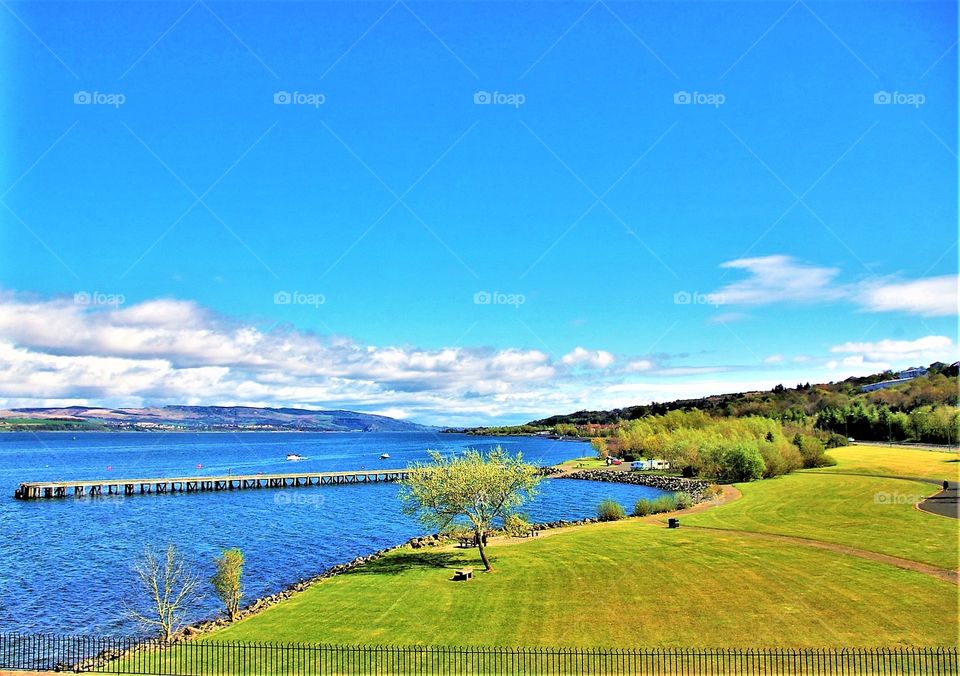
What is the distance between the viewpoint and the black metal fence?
28.5m

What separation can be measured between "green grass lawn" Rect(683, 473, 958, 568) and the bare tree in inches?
1806

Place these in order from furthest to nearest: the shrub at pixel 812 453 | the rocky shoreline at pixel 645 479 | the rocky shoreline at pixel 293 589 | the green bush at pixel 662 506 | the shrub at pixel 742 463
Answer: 1. the shrub at pixel 812 453
2. the rocky shoreline at pixel 645 479
3. the shrub at pixel 742 463
4. the green bush at pixel 662 506
5. the rocky shoreline at pixel 293 589

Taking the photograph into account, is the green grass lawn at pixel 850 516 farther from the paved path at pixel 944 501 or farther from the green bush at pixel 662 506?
the green bush at pixel 662 506

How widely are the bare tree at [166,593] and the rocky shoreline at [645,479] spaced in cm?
6686

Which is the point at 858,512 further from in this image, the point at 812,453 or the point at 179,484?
the point at 179,484

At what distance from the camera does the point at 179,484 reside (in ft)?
442

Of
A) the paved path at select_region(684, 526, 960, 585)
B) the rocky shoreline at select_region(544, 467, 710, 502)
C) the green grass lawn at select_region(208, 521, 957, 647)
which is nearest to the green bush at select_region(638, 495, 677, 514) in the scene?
the rocky shoreline at select_region(544, 467, 710, 502)

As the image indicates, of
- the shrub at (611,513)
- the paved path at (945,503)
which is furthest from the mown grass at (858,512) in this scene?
the shrub at (611,513)

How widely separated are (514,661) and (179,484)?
121172 millimetres

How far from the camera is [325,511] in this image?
10094cm

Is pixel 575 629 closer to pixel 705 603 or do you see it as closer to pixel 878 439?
pixel 705 603

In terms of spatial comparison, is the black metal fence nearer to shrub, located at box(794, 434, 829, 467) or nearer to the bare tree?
the bare tree

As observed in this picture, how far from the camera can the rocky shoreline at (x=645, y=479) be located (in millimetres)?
113162

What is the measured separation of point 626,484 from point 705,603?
96713 mm
